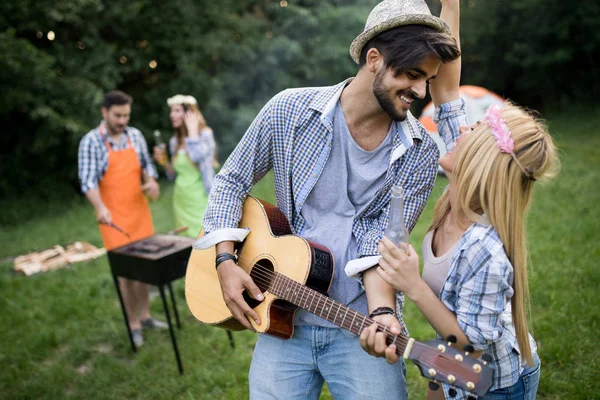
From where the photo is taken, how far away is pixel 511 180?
179cm

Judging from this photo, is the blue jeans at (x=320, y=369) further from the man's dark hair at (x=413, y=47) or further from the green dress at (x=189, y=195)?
the green dress at (x=189, y=195)

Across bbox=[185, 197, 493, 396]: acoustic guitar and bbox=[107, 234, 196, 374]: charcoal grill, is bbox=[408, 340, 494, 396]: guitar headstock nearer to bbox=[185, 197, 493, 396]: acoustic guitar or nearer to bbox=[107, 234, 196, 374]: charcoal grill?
bbox=[185, 197, 493, 396]: acoustic guitar

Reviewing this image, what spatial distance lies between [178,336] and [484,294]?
3.58m

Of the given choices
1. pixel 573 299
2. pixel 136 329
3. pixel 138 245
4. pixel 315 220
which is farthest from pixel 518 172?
pixel 136 329

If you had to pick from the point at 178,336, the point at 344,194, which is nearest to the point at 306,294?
the point at 344,194

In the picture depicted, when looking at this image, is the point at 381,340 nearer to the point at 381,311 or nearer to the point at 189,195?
the point at 381,311

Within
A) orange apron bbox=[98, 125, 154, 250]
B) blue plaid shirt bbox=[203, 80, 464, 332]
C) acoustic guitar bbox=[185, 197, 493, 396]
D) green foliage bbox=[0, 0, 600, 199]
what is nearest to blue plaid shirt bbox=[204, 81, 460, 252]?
blue plaid shirt bbox=[203, 80, 464, 332]

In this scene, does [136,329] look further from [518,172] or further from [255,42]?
[255,42]

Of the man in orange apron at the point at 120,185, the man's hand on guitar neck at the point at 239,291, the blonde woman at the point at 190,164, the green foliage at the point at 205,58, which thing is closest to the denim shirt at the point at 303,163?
the man's hand on guitar neck at the point at 239,291

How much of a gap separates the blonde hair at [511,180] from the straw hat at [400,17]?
483 millimetres

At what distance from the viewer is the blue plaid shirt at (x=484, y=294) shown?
5.64 feet

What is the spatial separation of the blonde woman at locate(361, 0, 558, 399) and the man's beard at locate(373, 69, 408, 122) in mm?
287

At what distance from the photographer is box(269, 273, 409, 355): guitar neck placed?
6.00 feet

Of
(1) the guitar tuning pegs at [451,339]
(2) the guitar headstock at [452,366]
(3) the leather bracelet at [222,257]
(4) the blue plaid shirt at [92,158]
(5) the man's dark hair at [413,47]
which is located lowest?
(2) the guitar headstock at [452,366]
